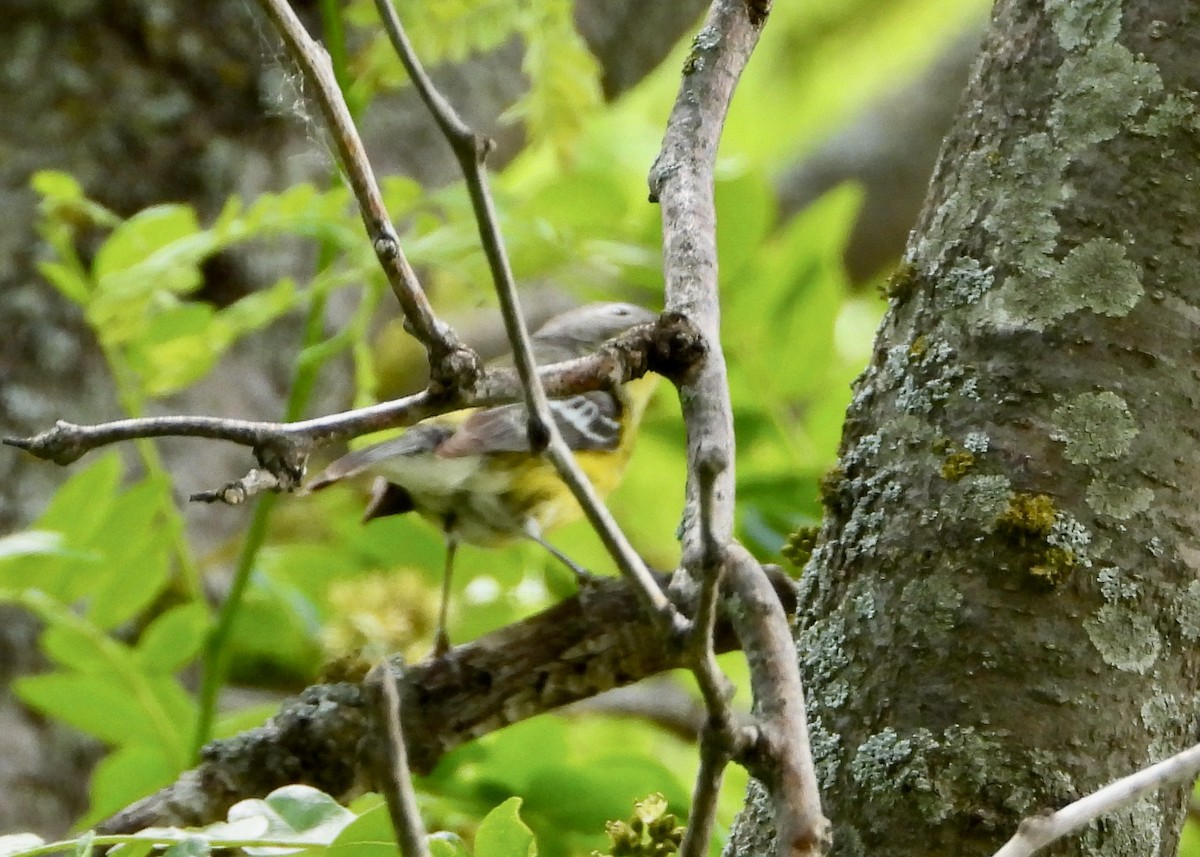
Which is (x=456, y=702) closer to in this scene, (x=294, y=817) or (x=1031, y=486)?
(x=294, y=817)

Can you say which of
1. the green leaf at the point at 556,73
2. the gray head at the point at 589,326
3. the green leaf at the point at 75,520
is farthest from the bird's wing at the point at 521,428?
the green leaf at the point at 75,520

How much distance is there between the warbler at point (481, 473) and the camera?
4.52ft

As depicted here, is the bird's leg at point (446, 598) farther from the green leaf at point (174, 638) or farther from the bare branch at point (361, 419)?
the bare branch at point (361, 419)

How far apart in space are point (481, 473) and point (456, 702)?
1.92ft

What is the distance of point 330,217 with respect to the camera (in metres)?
1.17

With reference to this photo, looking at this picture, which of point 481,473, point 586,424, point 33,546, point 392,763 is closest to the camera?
point 392,763

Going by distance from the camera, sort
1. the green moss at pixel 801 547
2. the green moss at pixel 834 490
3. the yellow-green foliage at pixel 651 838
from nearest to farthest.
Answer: the yellow-green foliage at pixel 651 838 < the green moss at pixel 834 490 < the green moss at pixel 801 547

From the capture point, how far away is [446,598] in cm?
127

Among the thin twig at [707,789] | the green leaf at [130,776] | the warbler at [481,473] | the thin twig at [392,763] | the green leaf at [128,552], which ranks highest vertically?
the warbler at [481,473]

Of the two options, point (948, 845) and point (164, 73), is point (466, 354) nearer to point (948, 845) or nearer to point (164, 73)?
point (948, 845)

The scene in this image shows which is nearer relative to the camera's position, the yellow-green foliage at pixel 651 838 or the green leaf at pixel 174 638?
the yellow-green foliage at pixel 651 838

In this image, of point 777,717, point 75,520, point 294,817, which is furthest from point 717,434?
point 75,520

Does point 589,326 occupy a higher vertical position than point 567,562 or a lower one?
higher

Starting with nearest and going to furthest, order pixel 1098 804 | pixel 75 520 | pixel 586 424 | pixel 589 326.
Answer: pixel 1098 804
pixel 75 520
pixel 586 424
pixel 589 326
